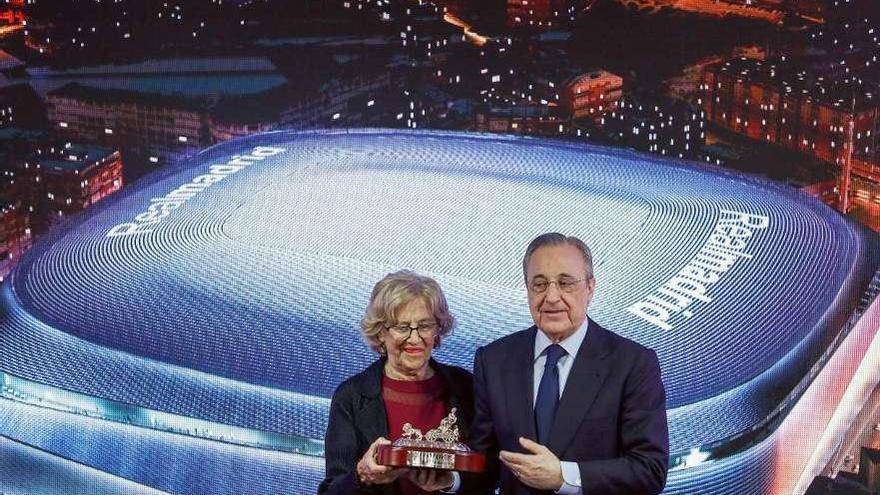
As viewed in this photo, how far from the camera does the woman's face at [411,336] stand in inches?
94.8

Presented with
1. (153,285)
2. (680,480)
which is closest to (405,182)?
(153,285)

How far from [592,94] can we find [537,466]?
2.36m

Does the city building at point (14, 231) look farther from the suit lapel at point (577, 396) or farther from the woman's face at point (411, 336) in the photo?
the suit lapel at point (577, 396)

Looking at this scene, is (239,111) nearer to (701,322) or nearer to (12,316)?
(12,316)

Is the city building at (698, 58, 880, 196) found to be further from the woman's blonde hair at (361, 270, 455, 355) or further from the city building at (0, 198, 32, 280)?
the city building at (0, 198, 32, 280)

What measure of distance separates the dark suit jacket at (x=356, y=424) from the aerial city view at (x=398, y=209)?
1407 mm

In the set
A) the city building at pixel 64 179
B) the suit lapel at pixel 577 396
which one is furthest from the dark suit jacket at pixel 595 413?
the city building at pixel 64 179

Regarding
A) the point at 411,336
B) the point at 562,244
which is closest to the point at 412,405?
the point at 411,336

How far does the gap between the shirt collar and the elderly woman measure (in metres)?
0.22

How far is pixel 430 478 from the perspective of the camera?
92.8 inches

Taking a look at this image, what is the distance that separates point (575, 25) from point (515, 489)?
7.90ft

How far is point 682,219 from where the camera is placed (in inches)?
161

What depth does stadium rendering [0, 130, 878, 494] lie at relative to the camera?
153 inches

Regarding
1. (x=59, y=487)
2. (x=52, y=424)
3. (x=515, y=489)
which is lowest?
(x=59, y=487)
